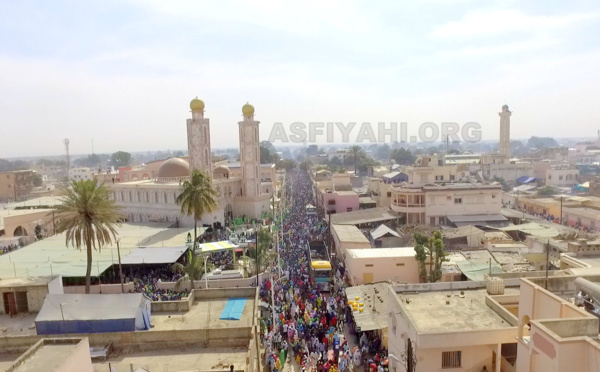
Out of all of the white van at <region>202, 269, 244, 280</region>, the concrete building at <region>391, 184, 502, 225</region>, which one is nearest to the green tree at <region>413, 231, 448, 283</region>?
the white van at <region>202, 269, 244, 280</region>

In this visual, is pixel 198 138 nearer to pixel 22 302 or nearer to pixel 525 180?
pixel 22 302

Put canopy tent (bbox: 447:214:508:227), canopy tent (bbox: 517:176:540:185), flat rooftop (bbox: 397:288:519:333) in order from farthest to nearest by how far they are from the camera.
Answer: canopy tent (bbox: 517:176:540:185), canopy tent (bbox: 447:214:508:227), flat rooftop (bbox: 397:288:519:333)

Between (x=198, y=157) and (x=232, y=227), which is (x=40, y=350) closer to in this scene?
(x=232, y=227)

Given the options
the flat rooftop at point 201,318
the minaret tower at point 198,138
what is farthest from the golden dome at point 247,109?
the flat rooftop at point 201,318

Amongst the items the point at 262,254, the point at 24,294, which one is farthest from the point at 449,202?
the point at 24,294

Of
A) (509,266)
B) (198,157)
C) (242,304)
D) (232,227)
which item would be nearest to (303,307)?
(242,304)

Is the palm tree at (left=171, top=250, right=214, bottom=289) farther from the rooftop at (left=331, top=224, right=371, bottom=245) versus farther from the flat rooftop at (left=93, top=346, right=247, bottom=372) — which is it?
the rooftop at (left=331, top=224, right=371, bottom=245)
